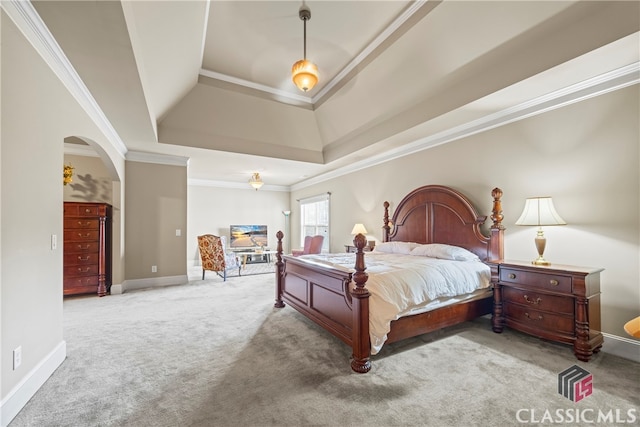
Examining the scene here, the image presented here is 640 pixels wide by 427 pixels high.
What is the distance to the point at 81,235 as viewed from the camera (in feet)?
14.9

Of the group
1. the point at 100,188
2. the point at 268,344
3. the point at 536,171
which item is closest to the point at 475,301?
the point at 536,171

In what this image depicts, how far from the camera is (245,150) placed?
17.4 feet

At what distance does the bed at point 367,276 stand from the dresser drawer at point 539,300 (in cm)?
22

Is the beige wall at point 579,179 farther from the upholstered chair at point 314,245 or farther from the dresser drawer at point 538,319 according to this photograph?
the upholstered chair at point 314,245

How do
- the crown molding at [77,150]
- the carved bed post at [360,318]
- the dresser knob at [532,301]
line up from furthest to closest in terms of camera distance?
1. the crown molding at [77,150]
2. the dresser knob at [532,301]
3. the carved bed post at [360,318]

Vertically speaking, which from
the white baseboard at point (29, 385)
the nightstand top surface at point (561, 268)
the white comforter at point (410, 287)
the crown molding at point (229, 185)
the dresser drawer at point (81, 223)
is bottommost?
the white baseboard at point (29, 385)

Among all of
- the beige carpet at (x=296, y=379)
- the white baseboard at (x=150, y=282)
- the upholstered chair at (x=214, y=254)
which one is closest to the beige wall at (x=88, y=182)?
the white baseboard at (x=150, y=282)

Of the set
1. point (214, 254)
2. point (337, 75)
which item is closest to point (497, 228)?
point (337, 75)

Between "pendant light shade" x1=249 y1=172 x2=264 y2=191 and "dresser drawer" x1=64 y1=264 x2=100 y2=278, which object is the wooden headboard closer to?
"pendant light shade" x1=249 y1=172 x2=264 y2=191

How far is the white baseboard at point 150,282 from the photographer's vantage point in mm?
5005

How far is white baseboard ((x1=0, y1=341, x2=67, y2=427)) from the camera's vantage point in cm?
169

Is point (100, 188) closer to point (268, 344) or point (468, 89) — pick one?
point (268, 344)

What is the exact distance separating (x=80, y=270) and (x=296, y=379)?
4.42 meters

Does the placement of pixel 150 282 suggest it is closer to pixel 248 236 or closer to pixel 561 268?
pixel 248 236
